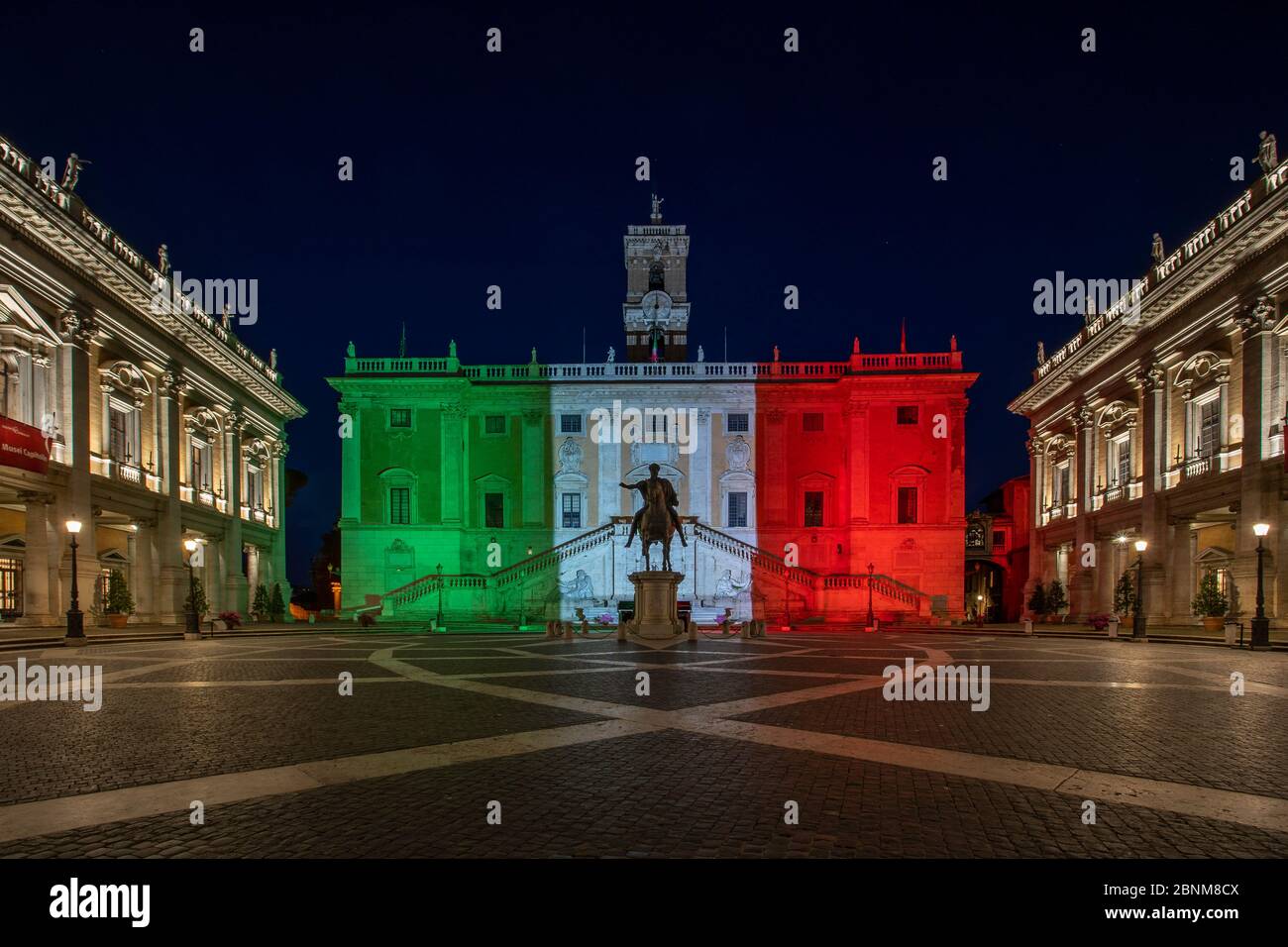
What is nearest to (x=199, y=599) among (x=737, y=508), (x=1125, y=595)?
(x=737, y=508)

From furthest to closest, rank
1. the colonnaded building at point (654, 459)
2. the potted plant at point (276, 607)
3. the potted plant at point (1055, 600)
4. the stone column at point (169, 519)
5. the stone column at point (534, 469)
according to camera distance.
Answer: the stone column at point (534, 469) < the colonnaded building at point (654, 459) < the potted plant at point (276, 607) < the potted plant at point (1055, 600) < the stone column at point (169, 519)

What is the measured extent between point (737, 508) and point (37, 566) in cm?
3725

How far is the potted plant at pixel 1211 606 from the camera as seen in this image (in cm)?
2713

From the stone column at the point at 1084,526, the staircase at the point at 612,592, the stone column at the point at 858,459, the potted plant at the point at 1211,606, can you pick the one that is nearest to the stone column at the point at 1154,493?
the potted plant at the point at 1211,606

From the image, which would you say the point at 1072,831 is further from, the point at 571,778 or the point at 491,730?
the point at 491,730

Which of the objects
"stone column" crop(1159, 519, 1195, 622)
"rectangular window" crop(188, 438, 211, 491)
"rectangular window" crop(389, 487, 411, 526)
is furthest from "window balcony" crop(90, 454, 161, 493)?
"stone column" crop(1159, 519, 1195, 622)

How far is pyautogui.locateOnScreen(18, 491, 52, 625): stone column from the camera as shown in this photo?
24609mm

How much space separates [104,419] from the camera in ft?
96.9

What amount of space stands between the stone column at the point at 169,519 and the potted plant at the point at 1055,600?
148 ft

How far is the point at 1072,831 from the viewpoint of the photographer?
17.2 feet

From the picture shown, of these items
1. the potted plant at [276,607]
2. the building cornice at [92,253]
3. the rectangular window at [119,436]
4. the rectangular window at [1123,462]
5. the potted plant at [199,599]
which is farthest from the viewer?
the potted plant at [276,607]

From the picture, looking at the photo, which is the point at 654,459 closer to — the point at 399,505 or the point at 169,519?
the point at 399,505

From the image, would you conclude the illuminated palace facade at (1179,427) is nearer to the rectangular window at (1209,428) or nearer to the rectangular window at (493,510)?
the rectangular window at (1209,428)
